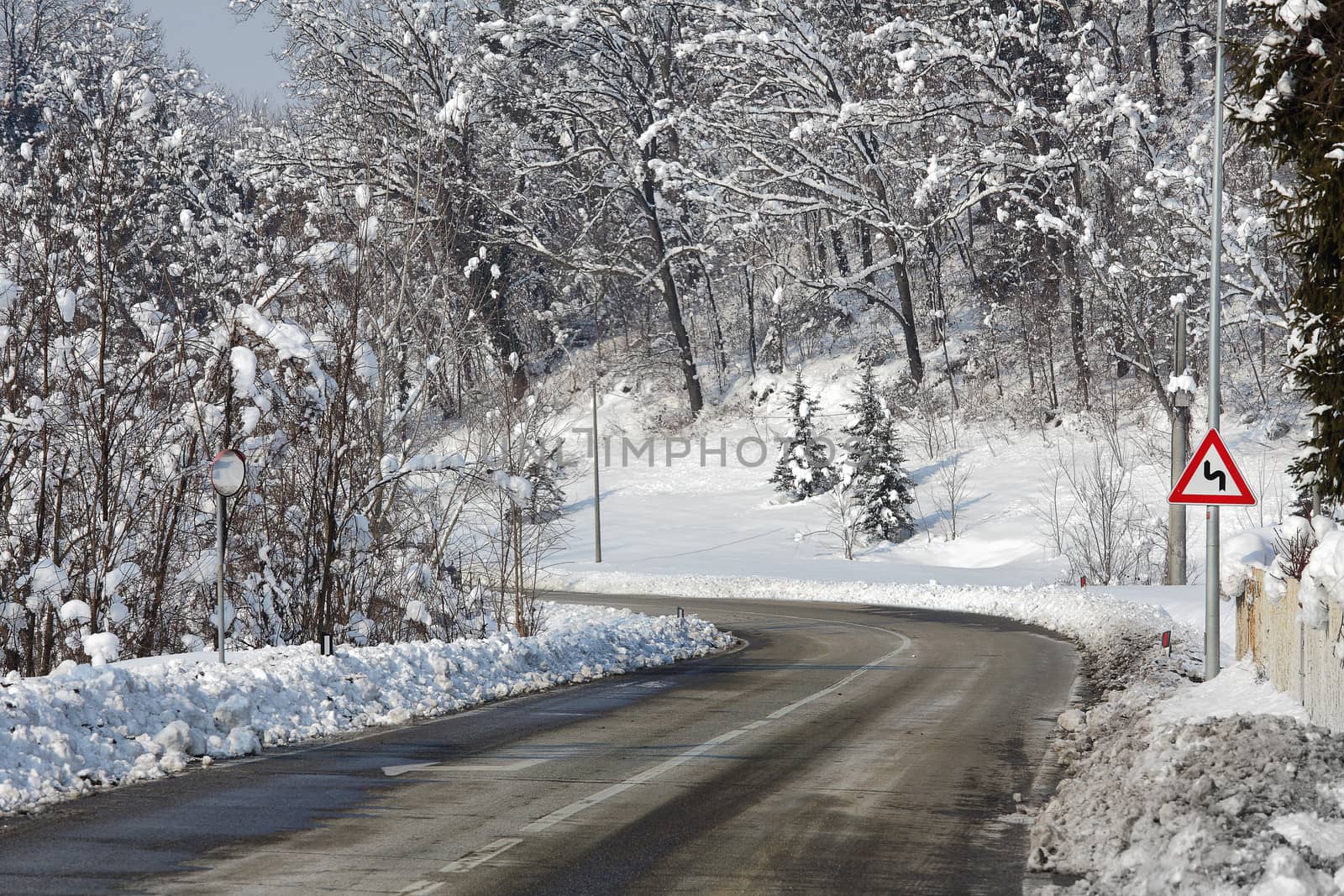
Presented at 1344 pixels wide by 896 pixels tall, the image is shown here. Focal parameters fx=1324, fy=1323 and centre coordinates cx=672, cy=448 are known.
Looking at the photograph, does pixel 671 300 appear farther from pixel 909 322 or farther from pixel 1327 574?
pixel 1327 574

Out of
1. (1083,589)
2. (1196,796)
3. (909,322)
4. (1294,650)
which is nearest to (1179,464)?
(1083,589)

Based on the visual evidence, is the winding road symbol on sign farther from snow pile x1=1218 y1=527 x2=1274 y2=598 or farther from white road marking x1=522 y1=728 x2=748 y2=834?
white road marking x1=522 y1=728 x2=748 y2=834

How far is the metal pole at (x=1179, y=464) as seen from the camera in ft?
90.0

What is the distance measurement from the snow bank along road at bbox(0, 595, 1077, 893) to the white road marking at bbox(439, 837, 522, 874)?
0.02m

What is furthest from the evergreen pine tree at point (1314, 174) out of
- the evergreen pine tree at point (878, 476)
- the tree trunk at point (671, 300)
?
the tree trunk at point (671, 300)

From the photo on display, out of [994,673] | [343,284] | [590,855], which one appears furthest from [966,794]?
[343,284]

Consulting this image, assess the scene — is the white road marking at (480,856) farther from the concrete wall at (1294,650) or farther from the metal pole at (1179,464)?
the metal pole at (1179,464)

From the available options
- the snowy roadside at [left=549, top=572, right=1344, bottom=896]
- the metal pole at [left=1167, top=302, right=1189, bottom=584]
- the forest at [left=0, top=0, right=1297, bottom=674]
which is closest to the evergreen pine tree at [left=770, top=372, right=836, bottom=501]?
the forest at [left=0, top=0, right=1297, bottom=674]

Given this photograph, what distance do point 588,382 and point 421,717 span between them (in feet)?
183

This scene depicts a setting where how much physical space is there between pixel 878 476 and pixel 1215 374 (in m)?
33.7

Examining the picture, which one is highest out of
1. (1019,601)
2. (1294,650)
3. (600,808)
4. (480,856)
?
(1294,650)

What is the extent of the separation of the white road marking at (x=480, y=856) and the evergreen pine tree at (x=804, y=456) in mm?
47381

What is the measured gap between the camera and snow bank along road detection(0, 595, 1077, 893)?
6871 millimetres

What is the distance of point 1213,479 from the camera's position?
13.6 metres
